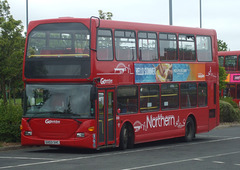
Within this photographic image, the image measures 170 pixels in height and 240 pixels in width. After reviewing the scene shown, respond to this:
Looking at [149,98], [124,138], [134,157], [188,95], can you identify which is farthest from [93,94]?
[188,95]

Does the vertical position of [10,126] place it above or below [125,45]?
below

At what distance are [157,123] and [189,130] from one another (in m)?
2.92

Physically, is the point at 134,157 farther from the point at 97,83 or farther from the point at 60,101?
the point at 60,101

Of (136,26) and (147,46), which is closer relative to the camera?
(136,26)

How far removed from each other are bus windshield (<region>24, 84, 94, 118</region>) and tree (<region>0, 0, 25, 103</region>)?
7.27 metres

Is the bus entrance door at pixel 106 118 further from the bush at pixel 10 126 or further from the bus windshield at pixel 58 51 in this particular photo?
the bush at pixel 10 126

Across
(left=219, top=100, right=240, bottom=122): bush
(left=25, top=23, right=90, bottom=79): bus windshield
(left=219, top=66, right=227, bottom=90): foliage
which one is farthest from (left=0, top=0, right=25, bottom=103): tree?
(left=219, top=66, right=227, bottom=90): foliage

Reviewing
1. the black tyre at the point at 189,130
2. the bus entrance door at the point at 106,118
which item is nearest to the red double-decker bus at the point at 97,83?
the bus entrance door at the point at 106,118

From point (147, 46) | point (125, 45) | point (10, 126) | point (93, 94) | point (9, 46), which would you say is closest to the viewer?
point (93, 94)

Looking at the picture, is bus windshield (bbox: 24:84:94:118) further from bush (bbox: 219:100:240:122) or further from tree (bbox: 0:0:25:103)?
bush (bbox: 219:100:240:122)

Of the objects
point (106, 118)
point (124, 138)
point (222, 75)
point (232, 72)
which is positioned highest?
point (232, 72)

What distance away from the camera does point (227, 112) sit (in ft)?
117

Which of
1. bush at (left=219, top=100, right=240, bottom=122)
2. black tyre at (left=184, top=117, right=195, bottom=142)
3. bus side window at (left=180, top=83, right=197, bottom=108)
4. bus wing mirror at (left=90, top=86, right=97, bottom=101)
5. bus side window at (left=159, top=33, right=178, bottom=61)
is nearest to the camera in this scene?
bus wing mirror at (left=90, top=86, right=97, bottom=101)

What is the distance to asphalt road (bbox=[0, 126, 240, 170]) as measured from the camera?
14.9 metres
